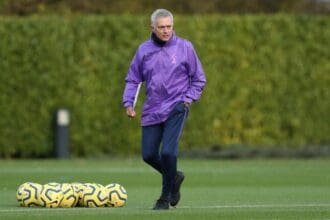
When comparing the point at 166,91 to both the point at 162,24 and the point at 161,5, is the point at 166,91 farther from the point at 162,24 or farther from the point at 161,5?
the point at 161,5

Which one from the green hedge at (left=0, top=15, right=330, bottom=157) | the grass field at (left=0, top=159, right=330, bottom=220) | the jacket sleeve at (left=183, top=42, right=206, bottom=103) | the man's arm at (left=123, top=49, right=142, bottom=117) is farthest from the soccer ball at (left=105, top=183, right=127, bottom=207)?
the green hedge at (left=0, top=15, right=330, bottom=157)

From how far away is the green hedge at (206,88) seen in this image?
97.3ft

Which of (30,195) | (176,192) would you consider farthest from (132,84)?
(30,195)

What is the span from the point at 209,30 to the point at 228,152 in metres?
2.80

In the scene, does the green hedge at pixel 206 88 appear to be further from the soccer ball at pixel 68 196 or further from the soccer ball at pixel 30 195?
the soccer ball at pixel 68 196

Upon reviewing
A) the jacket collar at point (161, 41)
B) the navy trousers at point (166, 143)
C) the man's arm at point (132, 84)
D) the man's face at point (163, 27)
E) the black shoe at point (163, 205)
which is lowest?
the black shoe at point (163, 205)

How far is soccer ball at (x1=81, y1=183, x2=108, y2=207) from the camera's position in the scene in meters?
14.8

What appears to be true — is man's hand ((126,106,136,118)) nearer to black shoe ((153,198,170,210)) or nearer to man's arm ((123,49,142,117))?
man's arm ((123,49,142,117))

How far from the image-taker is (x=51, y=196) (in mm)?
14734

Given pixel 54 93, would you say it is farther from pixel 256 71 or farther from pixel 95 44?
pixel 256 71

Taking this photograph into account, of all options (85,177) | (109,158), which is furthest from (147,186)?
(109,158)

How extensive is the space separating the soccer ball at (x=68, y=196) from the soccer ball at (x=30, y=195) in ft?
0.85

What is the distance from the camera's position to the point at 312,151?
3077cm

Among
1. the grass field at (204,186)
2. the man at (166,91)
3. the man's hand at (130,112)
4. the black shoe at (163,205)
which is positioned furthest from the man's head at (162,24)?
the grass field at (204,186)
